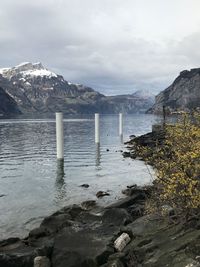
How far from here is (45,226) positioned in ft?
66.5

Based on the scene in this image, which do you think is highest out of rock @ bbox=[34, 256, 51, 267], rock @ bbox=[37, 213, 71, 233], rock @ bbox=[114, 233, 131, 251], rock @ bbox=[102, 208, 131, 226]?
rock @ bbox=[114, 233, 131, 251]

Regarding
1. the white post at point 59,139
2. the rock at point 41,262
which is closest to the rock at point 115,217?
the rock at point 41,262

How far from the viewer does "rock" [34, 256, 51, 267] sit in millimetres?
14430

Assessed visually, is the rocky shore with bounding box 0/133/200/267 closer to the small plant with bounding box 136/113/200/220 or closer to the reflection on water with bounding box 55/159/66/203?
the small plant with bounding box 136/113/200/220

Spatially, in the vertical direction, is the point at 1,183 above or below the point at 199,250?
below

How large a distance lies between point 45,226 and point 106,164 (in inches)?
1164

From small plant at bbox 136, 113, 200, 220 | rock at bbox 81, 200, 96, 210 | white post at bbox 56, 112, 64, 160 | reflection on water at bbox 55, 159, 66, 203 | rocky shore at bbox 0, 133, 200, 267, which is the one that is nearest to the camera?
rocky shore at bbox 0, 133, 200, 267

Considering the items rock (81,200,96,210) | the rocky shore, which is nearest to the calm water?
rock (81,200,96,210)

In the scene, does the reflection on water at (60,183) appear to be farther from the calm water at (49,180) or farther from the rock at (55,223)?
the rock at (55,223)

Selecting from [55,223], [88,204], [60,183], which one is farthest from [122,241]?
[60,183]

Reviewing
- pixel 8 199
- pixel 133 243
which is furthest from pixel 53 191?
pixel 133 243

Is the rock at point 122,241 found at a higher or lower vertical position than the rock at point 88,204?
higher

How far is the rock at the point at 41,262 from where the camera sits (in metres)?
14.4

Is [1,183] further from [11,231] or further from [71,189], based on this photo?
[11,231]
